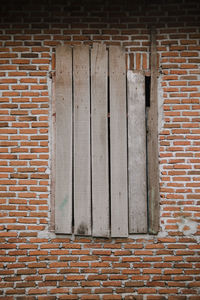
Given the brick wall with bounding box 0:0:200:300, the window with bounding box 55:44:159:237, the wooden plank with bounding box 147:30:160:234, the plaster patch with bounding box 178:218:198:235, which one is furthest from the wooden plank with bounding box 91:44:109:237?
the plaster patch with bounding box 178:218:198:235

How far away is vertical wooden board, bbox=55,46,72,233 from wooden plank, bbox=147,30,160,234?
34.9 inches

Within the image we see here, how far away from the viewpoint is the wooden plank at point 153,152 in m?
3.23

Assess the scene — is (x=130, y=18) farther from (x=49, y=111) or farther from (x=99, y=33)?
(x=49, y=111)

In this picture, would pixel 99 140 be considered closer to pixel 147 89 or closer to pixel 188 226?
pixel 147 89

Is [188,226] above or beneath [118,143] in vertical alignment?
beneath

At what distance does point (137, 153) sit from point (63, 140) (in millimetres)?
837

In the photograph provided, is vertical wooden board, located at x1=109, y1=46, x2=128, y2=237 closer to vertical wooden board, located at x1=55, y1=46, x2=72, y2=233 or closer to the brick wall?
the brick wall

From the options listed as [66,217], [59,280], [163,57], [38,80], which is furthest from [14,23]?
[59,280]

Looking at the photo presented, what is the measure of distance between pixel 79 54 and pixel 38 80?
21.9 inches

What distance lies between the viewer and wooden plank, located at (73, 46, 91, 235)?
126 inches

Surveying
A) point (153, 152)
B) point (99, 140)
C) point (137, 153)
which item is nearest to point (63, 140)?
point (99, 140)

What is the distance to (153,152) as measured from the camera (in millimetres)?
3289

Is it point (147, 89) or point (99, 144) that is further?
point (147, 89)

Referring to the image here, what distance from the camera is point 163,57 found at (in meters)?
3.39
